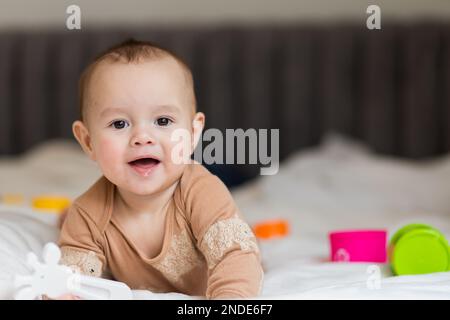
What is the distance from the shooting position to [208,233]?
91cm

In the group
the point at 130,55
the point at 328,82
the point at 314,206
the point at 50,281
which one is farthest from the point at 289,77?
the point at 50,281

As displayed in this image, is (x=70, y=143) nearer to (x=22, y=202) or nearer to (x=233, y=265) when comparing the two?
(x=22, y=202)

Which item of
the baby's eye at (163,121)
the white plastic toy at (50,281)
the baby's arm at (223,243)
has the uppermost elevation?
the baby's eye at (163,121)

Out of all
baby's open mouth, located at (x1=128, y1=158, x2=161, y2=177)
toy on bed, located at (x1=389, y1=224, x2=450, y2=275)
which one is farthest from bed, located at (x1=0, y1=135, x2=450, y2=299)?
baby's open mouth, located at (x1=128, y1=158, x2=161, y2=177)

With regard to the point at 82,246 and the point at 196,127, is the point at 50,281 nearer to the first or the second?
the point at 82,246

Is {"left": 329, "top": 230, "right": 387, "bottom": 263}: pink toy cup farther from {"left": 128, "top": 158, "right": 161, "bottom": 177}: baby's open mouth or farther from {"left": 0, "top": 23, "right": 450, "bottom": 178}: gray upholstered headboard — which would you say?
{"left": 0, "top": 23, "right": 450, "bottom": 178}: gray upholstered headboard

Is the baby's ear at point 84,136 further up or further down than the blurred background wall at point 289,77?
further down

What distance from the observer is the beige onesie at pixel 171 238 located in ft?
3.01

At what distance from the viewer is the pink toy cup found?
3.72 feet

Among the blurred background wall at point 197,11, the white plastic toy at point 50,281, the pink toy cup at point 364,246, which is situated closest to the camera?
the white plastic toy at point 50,281

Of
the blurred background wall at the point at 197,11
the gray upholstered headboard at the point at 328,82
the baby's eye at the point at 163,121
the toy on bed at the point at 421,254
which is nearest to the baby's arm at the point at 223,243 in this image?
the baby's eye at the point at 163,121

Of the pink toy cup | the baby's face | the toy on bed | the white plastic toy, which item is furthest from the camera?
the pink toy cup

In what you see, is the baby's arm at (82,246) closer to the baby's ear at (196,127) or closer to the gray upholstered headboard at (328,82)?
the baby's ear at (196,127)

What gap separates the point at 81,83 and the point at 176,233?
0.78 feet
